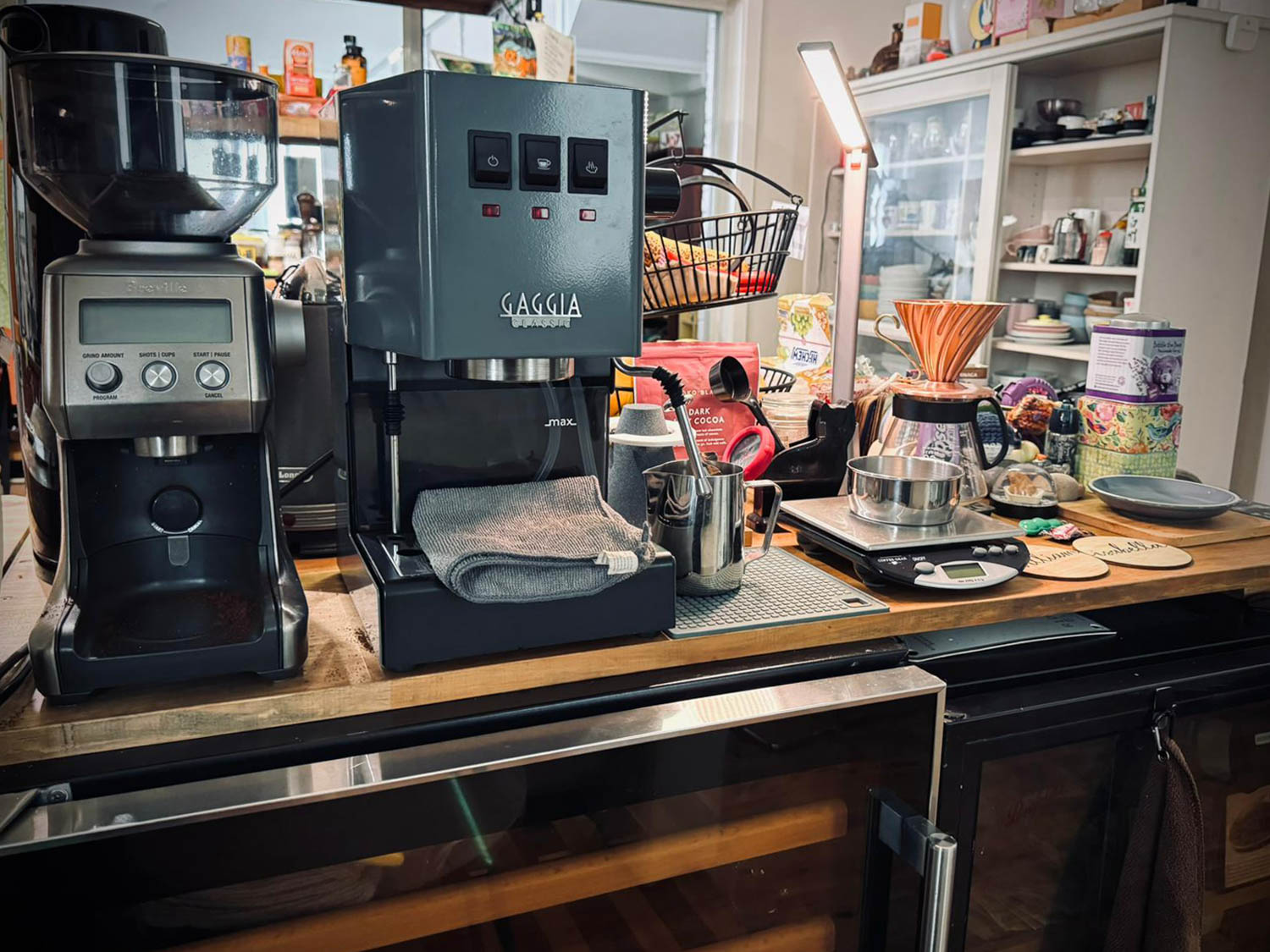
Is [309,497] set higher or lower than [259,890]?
higher

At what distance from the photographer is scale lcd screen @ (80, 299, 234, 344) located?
88cm

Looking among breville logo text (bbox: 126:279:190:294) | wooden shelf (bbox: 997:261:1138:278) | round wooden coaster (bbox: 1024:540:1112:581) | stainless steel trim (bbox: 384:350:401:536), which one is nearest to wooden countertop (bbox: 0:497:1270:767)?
round wooden coaster (bbox: 1024:540:1112:581)

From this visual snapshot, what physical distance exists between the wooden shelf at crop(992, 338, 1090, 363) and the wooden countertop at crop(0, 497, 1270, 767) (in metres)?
1.88

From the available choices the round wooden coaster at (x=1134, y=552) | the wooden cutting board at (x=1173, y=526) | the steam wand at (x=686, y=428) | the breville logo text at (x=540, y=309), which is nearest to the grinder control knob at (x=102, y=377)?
the breville logo text at (x=540, y=309)

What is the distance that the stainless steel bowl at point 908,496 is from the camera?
1291mm

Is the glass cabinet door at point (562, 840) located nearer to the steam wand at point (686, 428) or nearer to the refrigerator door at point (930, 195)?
the steam wand at point (686, 428)

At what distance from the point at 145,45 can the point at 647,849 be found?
1005mm

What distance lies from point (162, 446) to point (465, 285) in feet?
1.02

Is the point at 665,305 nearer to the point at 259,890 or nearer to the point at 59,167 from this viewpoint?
the point at 59,167

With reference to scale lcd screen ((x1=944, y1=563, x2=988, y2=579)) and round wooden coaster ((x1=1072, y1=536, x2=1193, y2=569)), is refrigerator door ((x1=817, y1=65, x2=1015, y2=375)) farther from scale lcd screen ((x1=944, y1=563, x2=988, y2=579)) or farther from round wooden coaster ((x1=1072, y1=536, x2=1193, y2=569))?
scale lcd screen ((x1=944, y1=563, x2=988, y2=579))

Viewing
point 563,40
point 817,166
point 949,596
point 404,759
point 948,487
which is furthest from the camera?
point 817,166

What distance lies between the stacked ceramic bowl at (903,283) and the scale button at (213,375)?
3.16 m

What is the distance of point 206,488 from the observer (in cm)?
98

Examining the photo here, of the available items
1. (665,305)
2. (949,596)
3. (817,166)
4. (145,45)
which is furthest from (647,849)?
(817,166)
